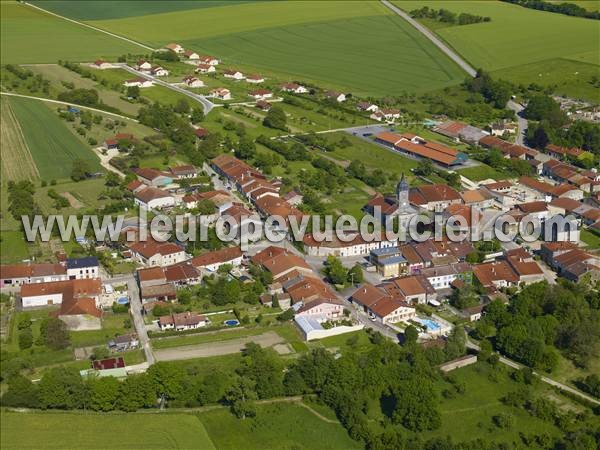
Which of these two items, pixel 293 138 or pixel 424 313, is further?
pixel 293 138

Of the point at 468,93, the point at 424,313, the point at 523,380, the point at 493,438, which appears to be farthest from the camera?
the point at 468,93

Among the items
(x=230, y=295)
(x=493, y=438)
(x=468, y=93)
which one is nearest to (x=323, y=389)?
(x=493, y=438)

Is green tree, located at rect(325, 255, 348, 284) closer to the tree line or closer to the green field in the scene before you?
the green field

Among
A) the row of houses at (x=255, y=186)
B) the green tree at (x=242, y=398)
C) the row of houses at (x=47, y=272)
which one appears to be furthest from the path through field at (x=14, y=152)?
the green tree at (x=242, y=398)

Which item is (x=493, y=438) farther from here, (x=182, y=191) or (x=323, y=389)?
(x=182, y=191)

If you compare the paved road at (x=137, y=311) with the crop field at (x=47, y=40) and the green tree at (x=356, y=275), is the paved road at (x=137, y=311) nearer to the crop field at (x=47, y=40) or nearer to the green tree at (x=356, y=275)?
the green tree at (x=356, y=275)

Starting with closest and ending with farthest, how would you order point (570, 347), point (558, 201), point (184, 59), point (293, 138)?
point (570, 347) < point (558, 201) < point (293, 138) < point (184, 59)

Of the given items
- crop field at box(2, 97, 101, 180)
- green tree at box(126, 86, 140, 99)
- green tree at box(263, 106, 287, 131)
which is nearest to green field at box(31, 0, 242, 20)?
green tree at box(126, 86, 140, 99)
